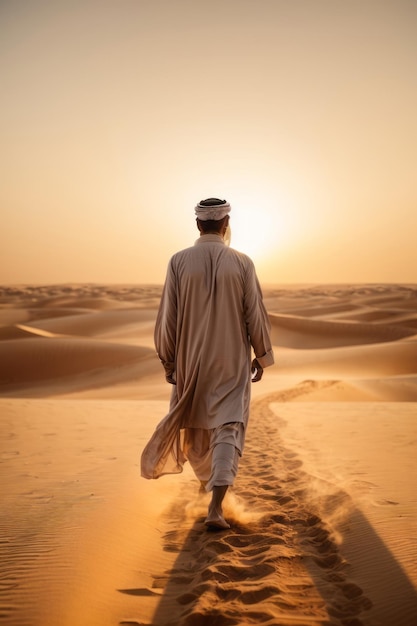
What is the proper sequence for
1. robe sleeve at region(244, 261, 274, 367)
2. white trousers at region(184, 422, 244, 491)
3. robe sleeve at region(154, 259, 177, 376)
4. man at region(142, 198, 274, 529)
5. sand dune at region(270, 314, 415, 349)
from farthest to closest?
sand dune at region(270, 314, 415, 349) → robe sleeve at region(154, 259, 177, 376) → robe sleeve at region(244, 261, 274, 367) → man at region(142, 198, 274, 529) → white trousers at region(184, 422, 244, 491)

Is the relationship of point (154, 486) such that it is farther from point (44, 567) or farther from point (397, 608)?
point (397, 608)

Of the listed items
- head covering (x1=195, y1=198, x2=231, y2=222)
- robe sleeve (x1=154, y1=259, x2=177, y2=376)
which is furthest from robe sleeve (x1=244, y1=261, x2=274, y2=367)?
robe sleeve (x1=154, y1=259, x2=177, y2=376)

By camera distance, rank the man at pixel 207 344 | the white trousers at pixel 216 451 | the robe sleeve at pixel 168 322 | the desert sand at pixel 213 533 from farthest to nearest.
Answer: the robe sleeve at pixel 168 322, the man at pixel 207 344, the white trousers at pixel 216 451, the desert sand at pixel 213 533

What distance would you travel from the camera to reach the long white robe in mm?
4477

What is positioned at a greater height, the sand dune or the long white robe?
the long white robe

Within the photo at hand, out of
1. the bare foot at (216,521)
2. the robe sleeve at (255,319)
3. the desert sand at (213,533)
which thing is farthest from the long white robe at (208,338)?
the desert sand at (213,533)

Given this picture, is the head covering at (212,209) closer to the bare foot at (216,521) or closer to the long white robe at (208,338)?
the long white robe at (208,338)

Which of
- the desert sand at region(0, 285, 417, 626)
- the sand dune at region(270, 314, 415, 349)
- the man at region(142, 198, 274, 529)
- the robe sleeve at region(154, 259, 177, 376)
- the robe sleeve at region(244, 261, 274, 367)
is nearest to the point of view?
the desert sand at region(0, 285, 417, 626)

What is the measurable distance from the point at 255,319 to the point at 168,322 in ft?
2.13

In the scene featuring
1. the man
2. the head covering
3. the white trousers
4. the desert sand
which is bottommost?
the desert sand

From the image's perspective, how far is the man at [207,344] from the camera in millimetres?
4465

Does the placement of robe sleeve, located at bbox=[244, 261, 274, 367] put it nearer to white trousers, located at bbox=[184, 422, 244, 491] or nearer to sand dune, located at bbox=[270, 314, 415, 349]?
white trousers, located at bbox=[184, 422, 244, 491]

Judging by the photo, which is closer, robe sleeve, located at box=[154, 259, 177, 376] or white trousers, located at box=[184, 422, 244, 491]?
white trousers, located at box=[184, 422, 244, 491]

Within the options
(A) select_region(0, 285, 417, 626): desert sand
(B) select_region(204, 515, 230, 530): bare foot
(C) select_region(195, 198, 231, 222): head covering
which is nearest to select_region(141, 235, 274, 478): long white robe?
(C) select_region(195, 198, 231, 222): head covering
